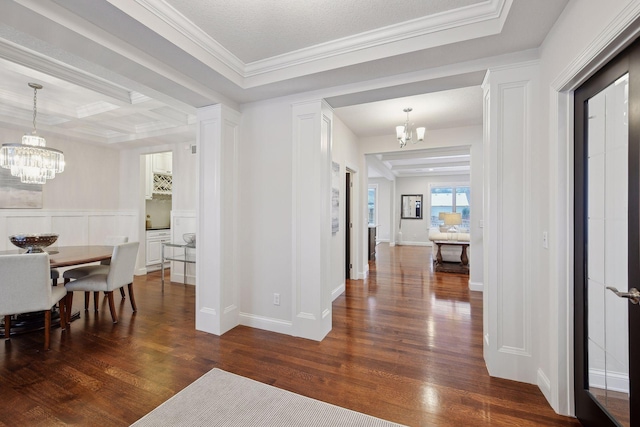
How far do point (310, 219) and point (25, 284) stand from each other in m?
2.59

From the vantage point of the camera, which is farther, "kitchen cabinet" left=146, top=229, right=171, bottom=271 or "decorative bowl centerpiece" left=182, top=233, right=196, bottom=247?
"kitchen cabinet" left=146, top=229, right=171, bottom=271

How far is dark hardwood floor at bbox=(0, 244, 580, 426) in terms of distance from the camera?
5.92 ft

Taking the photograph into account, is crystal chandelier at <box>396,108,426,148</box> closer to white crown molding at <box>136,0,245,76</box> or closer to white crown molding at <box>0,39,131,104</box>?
white crown molding at <box>136,0,245,76</box>

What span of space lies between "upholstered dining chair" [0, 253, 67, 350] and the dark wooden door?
405cm

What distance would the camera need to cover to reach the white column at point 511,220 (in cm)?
211

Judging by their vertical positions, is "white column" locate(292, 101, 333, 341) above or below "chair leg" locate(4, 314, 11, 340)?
above

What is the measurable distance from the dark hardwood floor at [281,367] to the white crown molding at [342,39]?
99.0 inches

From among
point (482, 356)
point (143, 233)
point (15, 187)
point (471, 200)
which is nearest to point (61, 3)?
point (482, 356)

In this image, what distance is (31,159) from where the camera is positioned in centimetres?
346

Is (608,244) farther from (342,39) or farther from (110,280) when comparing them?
(110,280)

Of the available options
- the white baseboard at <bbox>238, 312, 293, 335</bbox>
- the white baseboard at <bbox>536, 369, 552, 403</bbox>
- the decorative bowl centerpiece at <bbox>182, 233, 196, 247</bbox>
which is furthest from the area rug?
the decorative bowl centerpiece at <bbox>182, 233, 196, 247</bbox>

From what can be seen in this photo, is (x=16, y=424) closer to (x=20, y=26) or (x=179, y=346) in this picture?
(x=179, y=346)

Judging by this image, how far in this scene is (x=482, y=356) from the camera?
8.21 feet

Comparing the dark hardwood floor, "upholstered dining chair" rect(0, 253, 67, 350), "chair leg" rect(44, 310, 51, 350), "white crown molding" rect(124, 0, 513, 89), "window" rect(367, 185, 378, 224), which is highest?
"white crown molding" rect(124, 0, 513, 89)
